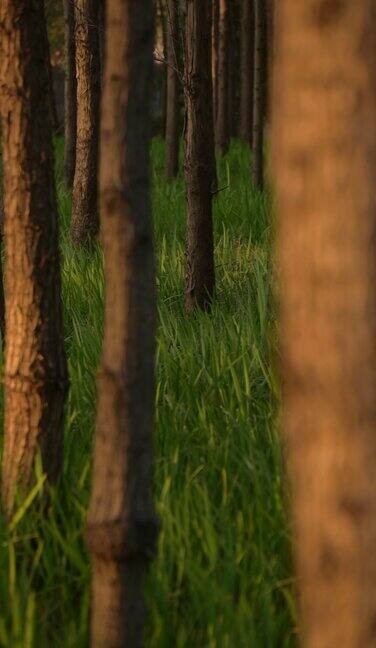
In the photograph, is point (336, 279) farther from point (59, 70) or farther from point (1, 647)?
point (59, 70)

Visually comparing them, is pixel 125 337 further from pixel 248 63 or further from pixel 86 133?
pixel 248 63

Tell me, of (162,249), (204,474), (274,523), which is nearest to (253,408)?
(204,474)

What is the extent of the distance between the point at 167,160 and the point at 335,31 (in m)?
9.18

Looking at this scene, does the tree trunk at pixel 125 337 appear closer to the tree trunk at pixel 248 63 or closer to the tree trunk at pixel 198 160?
the tree trunk at pixel 198 160

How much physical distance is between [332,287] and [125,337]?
647 mm

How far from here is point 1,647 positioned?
220 cm

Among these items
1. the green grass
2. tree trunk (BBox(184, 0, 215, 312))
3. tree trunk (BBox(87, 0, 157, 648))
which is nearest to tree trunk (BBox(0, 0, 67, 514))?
the green grass

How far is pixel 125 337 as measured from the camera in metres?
1.89

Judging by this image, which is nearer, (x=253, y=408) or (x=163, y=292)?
(x=253, y=408)

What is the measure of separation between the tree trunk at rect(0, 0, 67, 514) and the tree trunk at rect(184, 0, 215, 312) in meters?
2.44

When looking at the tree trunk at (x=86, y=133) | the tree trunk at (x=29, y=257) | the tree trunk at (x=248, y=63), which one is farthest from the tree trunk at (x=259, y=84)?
the tree trunk at (x=29, y=257)

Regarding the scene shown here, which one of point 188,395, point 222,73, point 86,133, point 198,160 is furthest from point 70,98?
point 188,395

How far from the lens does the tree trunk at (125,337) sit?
1.85m

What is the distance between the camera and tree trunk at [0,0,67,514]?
248cm
